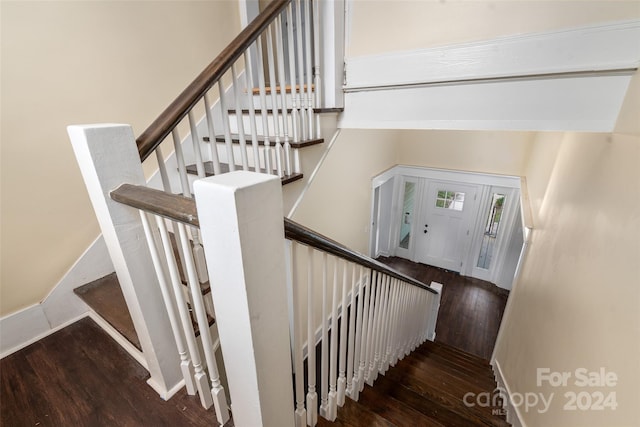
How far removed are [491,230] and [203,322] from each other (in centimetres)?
507

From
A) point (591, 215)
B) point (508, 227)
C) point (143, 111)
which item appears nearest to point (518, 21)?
point (591, 215)

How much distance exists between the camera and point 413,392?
5.82ft

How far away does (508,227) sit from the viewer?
433 centimetres

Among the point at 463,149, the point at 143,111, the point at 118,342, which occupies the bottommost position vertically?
the point at 118,342

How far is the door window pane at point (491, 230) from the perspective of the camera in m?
4.38

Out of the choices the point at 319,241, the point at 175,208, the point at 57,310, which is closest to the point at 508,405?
the point at 319,241

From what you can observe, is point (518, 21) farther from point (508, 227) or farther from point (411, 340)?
point (508, 227)

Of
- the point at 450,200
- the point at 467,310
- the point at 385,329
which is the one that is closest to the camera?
the point at 385,329

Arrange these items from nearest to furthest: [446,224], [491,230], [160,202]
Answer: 1. [160,202]
2. [491,230]
3. [446,224]

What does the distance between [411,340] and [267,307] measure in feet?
7.91

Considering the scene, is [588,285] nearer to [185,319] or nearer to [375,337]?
[375,337]

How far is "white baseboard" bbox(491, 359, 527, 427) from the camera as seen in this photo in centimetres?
169

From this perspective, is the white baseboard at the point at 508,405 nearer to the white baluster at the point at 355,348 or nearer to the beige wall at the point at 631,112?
the white baluster at the point at 355,348

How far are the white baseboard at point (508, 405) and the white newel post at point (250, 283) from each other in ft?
5.92
